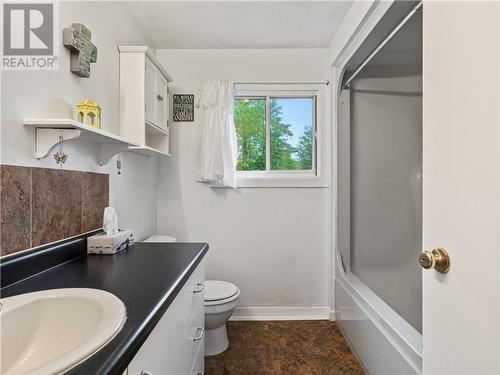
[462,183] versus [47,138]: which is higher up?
[47,138]

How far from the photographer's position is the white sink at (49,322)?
2.27 feet

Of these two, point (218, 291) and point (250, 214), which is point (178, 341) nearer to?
point (218, 291)

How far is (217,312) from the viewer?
1811mm

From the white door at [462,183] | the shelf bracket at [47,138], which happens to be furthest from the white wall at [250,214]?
the white door at [462,183]

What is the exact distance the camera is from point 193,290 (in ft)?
4.04

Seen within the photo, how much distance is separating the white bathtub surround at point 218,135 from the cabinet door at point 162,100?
319 mm

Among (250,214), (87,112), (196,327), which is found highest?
(87,112)

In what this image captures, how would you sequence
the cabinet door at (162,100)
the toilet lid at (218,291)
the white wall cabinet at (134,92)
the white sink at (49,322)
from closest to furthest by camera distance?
the white sink at (49,322)
the white wall cabinet at (134,92)
the toilet lid at (218,291)
the cabinet door at (162,100)

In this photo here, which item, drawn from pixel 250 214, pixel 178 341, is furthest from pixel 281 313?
pixel 178 341

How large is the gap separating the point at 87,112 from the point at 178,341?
106 cm

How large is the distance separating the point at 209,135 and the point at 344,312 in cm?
175

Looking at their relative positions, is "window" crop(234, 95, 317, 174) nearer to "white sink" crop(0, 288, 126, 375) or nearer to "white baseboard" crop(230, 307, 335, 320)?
"white baseboard" crop(230, 307, 335, 320)

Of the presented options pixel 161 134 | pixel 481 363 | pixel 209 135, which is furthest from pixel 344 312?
pixel 161 134

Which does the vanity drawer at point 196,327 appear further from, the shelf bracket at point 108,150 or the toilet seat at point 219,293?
the shelf bracket at point 108,150
